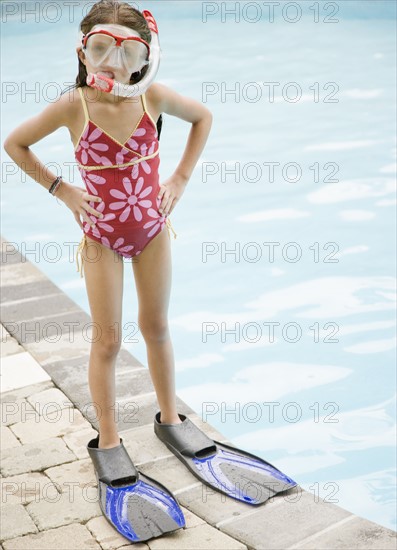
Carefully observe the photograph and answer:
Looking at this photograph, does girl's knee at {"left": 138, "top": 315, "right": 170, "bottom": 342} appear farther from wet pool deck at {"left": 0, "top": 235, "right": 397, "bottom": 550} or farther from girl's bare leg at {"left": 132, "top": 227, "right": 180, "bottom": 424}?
wet pool deck at {"left": 0, "top": 235, "right": 397, "bottom": 550}

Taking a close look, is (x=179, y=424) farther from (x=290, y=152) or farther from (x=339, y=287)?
(x=290, y=152)

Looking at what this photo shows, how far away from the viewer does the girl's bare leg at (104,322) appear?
3.06 meters

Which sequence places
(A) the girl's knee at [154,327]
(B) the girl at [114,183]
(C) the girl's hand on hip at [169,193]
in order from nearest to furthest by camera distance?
(B) the girl at [114,183], (C) the girl's hand on hip at [169,193], (A) the girl's knee at [154,327]

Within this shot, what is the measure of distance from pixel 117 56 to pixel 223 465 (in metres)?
1.49

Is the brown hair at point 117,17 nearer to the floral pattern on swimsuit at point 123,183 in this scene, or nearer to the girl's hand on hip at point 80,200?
the floral pattern on swimsuit at point 123,183

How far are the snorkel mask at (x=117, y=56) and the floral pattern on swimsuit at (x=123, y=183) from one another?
0.52ft

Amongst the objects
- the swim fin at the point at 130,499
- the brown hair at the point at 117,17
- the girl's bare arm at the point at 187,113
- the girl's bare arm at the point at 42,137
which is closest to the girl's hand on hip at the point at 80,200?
the girl's bare arm at the point at 42,137

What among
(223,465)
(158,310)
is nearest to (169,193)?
(158,310)

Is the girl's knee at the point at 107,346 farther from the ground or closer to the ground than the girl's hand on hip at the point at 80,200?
closer to the ground

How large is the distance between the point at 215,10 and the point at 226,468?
36.1 feet

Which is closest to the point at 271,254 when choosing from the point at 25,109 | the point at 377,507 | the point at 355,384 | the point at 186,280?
the point at 186,280

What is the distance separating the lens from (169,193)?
10.2 feet

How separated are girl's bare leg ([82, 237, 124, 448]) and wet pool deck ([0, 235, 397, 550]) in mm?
232

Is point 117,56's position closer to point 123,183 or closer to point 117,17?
point 117,17
